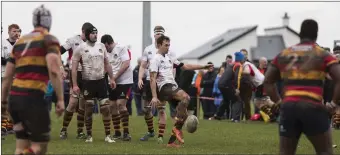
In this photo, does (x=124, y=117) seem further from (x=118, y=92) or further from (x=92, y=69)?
(x=92, y=69)

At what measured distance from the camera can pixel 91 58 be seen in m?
12.3

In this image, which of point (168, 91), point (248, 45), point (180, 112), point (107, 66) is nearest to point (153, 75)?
point (168, 91)

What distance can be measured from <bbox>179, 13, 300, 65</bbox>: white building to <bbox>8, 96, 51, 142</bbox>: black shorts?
67.7 metres

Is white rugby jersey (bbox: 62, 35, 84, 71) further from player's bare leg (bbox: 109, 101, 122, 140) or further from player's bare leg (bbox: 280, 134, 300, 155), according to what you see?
player's bare leg (bbox: 280, 134, 300, 155)

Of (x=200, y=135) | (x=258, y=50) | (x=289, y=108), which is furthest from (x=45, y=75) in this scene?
(x=258, y=50)

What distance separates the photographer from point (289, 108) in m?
7.73

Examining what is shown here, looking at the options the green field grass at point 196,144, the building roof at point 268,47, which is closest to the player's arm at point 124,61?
the green field grass at point 196,144

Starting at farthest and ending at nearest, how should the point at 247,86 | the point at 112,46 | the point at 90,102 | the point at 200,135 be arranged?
the point at 247,86 → the point at 200,135 → the point at 112,46 → the point at 90,102

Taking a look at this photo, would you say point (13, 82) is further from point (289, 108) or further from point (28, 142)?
point (289, 108)

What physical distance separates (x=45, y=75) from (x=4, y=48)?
5.45 metres

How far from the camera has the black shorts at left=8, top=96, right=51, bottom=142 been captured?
773 cm

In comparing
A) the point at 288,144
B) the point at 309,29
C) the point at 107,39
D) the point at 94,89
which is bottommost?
the point at 288,144

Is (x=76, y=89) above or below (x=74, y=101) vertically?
above

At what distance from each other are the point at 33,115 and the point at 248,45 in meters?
71.5
